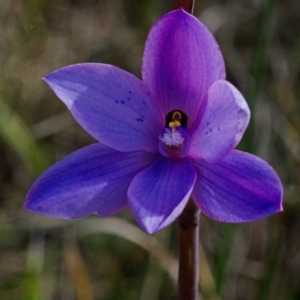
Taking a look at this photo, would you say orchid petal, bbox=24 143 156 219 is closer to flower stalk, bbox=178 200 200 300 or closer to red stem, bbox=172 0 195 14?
flower stalk, bbox=178 200 200 300

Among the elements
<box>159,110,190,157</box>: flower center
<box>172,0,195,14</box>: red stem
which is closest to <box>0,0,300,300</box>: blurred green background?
<box>159,110,190,157</box>: flower center

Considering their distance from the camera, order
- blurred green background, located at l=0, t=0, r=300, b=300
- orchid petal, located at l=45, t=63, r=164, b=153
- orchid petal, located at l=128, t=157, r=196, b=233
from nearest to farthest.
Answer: orchid petal, located at l=128, t=157, r=196, b=233
orchid petal, located at l=45, t=63, r=164, b=153
blurred green background, located at l=0, t=0, r=300, b=300

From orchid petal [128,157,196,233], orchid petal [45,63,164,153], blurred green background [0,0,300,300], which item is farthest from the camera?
blurred green background [0,0,300,300]

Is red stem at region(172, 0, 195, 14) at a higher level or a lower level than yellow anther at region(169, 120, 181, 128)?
higher

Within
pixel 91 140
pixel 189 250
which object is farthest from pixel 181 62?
pixel 91 140

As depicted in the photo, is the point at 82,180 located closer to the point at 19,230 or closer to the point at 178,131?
the point at 178,131

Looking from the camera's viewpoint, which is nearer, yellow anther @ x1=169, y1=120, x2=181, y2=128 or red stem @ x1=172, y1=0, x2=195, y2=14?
red stem @ x1=172, y1=0, x2=195, y2=14

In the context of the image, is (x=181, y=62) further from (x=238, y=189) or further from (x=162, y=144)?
(x=238, y=189)

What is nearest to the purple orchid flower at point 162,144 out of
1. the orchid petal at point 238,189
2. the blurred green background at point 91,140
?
the orchid petal at point 238,189
